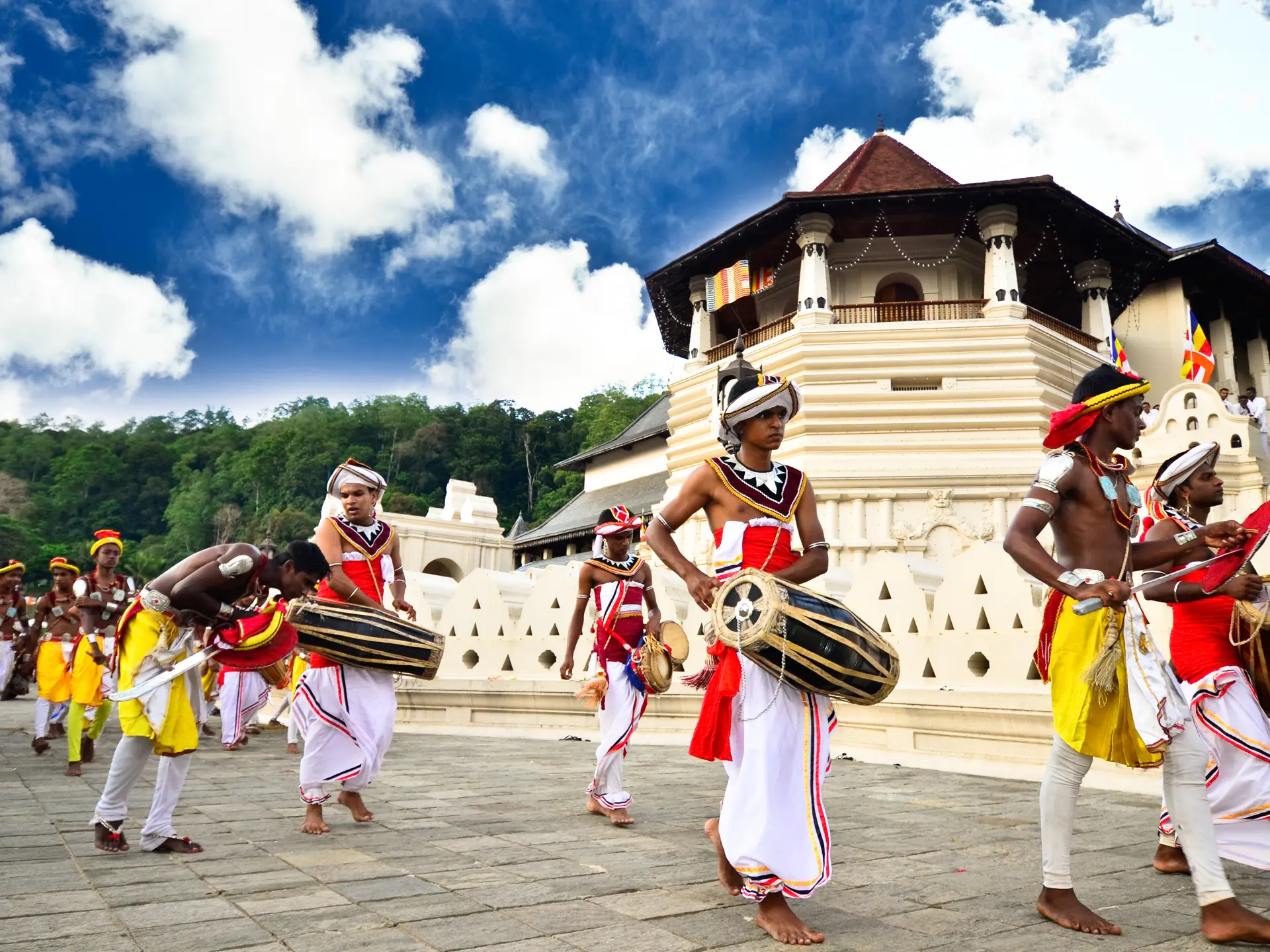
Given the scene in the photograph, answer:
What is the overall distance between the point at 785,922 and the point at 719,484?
1.54 meters

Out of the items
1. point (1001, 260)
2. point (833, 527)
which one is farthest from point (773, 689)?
point (1001, 260)

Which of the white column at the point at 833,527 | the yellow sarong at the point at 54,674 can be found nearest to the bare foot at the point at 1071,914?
the yellow sarong at the point at 54,674

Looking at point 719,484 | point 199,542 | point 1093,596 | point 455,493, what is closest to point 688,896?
point 719,484

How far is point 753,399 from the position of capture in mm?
Result: 3801

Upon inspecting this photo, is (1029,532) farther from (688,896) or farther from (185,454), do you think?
(185,454)

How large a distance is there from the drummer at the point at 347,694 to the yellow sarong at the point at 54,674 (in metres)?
5.24

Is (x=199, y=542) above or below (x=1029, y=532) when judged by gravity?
above

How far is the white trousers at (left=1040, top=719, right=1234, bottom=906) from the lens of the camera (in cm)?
306

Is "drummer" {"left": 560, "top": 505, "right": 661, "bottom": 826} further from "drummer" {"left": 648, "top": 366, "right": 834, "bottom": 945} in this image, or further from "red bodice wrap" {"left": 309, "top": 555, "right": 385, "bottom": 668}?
"drummer" {"left": 648, "top": 366, "right": 834, "bottom": 945}

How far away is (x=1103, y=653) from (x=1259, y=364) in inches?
1178

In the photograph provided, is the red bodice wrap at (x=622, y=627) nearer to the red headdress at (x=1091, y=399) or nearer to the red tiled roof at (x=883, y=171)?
the red headdress at (x=1091, y=399)

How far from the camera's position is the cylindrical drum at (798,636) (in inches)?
131

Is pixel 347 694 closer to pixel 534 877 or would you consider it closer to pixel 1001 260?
pixel 534 877

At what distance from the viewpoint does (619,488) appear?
34281 mm
